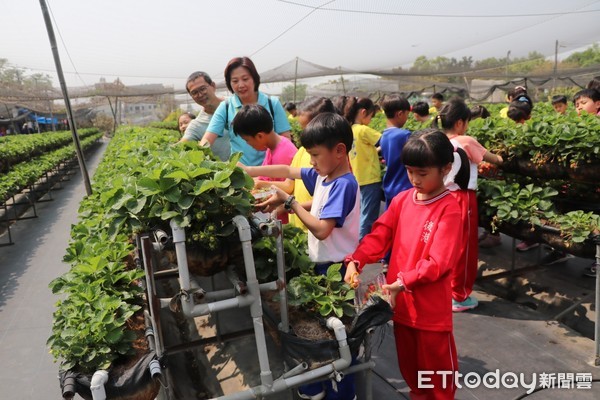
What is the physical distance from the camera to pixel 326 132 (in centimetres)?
209

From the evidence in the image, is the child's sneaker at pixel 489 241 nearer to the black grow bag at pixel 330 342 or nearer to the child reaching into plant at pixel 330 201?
the child reaching into plant at pixel 330 201

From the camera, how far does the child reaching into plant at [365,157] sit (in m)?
4.74

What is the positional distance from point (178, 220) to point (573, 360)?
3.08 meters

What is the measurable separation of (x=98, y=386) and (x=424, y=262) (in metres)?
1.38

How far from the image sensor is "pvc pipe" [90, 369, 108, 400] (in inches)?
57.7

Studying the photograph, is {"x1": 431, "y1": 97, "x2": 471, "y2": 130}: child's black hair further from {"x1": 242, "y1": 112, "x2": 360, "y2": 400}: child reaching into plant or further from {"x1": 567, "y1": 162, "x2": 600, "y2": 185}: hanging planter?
{"x1": 242, "y1": 112, "x2": 360, "y2": 400}: child reaching into plant

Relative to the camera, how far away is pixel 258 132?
2594 mm

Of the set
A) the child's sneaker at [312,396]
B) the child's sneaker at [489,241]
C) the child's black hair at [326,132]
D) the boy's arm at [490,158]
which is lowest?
the child's sneaker at [489,241]

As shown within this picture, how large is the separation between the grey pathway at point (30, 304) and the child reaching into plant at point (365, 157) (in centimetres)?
336

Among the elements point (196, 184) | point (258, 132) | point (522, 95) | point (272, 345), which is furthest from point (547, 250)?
point (196, 184)

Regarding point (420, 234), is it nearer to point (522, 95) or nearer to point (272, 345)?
point (272, 345)

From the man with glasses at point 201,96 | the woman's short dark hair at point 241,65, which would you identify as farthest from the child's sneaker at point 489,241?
the woman's short dark hair at point 241,65

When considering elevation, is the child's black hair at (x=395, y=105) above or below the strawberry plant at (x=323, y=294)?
above

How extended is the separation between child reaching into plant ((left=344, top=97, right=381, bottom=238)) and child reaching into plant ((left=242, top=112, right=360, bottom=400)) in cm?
246
